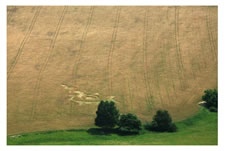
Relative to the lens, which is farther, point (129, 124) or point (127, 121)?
point (127, 121)

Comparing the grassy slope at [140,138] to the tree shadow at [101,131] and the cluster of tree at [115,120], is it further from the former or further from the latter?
the cluster of tree at [115,120]

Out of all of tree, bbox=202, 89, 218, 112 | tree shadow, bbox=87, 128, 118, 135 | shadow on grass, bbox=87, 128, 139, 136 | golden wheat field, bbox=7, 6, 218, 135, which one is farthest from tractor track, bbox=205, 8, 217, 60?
tree shadow, bbox=87, 128, 118, 135

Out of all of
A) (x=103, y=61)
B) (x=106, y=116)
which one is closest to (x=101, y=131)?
(x=106, y=116)

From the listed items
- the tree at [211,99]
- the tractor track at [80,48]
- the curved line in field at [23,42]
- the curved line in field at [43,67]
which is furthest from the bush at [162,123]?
the curved line in field at [23,42]

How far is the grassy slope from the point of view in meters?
49.2

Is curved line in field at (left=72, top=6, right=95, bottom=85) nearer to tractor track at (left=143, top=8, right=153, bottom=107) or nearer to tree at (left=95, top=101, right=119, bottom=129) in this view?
tractor track at (left=143, top=8, right=153, bottom=107)

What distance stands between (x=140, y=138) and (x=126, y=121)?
3.22 metres

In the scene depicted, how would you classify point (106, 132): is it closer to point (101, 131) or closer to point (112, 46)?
point (101, 131)

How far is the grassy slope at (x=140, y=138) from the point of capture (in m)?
49.2

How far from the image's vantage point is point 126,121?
54000 millimetres

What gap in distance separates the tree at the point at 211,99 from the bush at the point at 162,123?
7326mm

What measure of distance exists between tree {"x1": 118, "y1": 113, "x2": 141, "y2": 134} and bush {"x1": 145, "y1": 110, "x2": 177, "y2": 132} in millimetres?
2057

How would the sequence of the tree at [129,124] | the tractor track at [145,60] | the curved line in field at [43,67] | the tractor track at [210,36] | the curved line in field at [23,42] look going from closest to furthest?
1. the tree at [129,124]
2. the curved line in field at [43,67]
3. the tractor track at [145,60]
4. the curved line in field at [23,42]
5. the tractor track at [210,36]

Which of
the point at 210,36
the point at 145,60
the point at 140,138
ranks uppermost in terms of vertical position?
the point at 210,36
